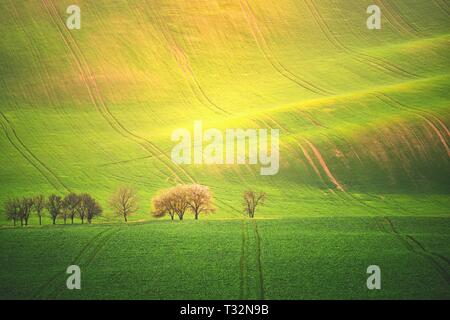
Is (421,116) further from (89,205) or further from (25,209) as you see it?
(25,209)

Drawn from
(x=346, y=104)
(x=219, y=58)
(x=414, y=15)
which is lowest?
(x=346, y=104)

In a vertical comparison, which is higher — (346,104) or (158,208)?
(346,104)

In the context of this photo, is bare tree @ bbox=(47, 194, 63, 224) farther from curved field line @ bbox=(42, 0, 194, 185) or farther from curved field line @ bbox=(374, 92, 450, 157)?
curved field line @ bbox=(374, 92, 450, 157)

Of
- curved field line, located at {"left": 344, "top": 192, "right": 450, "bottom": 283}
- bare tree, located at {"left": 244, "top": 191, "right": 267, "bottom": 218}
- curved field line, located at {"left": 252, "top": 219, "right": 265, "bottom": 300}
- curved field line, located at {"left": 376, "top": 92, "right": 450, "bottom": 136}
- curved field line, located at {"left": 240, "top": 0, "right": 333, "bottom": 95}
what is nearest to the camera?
curved field line, located at {"left": 252, "top": 219, "right": 265, "bottom": 300}

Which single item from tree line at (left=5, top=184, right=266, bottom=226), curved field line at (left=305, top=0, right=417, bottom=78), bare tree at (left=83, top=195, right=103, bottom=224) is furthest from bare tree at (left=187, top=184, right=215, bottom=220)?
curved field line at (left=305, top=0, right=417, bottom=78)

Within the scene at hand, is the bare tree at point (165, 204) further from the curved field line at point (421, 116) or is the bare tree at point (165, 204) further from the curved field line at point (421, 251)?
the curved field line at point (421, 116)
